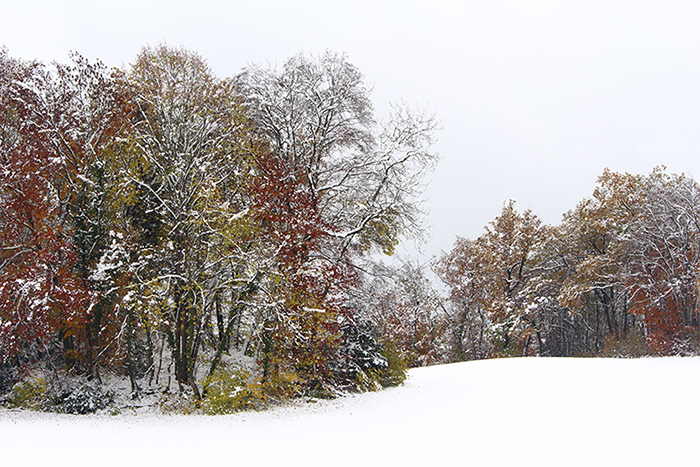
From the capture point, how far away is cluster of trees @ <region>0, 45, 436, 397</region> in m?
12.2

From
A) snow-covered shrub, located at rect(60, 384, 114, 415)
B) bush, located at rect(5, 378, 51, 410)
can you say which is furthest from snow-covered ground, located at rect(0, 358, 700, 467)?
bush, located at rect(5, 378, 51, 410)

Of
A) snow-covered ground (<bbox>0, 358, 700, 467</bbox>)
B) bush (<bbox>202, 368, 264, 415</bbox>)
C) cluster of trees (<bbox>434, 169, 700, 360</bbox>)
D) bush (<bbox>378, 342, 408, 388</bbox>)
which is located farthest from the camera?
cluster of trees (<bbox>434, 169, 700, 360</bbox>)

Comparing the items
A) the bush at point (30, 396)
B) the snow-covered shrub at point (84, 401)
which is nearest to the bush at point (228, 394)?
the snow-covered shrub at point (84, 401)

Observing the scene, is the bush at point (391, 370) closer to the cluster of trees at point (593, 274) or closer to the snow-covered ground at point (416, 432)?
the snow-covered ground at point (416, 432)

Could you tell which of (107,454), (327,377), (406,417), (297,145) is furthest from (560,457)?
(297,145)

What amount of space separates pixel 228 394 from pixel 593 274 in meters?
22.0

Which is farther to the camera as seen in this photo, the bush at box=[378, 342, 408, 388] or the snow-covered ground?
the bush at box=[378, 342, 408, 388]

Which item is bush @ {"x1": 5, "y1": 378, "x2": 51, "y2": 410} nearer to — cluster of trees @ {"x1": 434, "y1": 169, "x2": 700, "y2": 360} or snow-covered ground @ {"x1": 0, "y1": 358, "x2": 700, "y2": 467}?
snow-covered ground @ {"x1": 0, "y1": 358, "x2": 700, "y2": 467}

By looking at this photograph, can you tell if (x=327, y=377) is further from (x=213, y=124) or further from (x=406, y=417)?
(x=213, y=124)

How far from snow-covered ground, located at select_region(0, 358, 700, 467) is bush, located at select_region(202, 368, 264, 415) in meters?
0.52

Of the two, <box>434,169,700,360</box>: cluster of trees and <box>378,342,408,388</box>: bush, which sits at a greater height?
<box>434,169,700,360</box>: cluster of trees

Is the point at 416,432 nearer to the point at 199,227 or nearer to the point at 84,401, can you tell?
the point at 199,227

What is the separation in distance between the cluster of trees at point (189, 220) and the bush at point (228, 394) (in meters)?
0.48

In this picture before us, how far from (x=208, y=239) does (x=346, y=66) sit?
25.1ft
